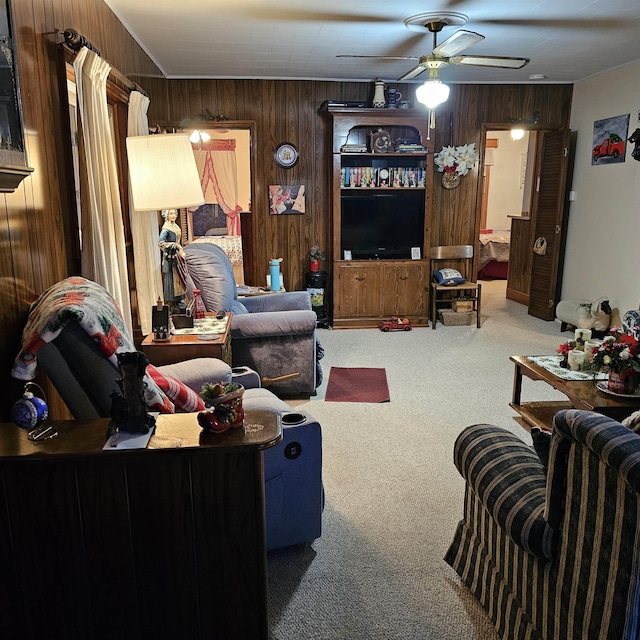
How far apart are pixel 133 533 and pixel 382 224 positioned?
501 centimetres

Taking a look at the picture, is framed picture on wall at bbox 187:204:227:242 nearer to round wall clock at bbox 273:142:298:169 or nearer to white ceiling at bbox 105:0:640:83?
round wall clock at bbox 273:142:298:169

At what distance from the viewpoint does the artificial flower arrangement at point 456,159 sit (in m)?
6.07

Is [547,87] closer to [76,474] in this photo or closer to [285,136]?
[285,136]

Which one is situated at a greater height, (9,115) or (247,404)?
(9,115)

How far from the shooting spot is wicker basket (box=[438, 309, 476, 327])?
6098 millimetres

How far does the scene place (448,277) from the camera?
6125mm

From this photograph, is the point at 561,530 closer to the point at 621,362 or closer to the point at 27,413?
the point at 27,413

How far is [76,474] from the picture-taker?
57.0 inches

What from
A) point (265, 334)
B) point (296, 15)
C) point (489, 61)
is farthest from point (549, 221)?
point (265, 334)

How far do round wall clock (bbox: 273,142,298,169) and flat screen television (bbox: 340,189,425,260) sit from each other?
687 mm

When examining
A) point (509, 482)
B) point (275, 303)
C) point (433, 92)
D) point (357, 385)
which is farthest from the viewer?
point (275, 303)

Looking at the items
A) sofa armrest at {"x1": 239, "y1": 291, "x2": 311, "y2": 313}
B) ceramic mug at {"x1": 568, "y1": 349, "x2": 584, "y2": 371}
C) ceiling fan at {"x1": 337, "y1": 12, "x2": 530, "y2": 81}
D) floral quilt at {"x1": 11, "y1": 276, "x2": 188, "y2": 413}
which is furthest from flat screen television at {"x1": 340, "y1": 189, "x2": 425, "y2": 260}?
floral quilt at {"x1": 11, "y1": 276, "x2": 188, "y2": 413}

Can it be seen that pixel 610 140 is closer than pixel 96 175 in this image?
No

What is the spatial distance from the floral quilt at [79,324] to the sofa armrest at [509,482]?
1026 millimetres
